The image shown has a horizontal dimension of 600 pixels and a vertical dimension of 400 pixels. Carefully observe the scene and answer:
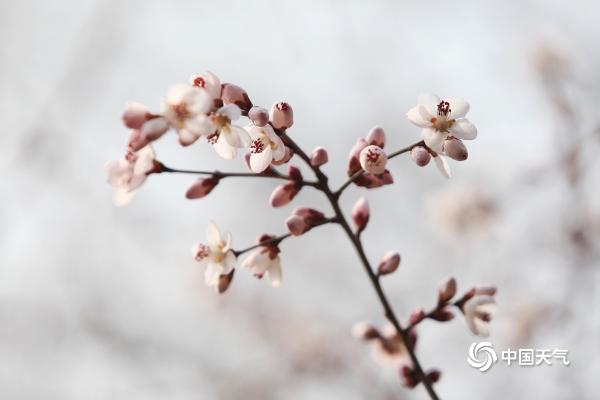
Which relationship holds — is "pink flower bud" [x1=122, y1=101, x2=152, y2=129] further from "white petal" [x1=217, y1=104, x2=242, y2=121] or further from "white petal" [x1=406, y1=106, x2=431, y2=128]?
"white petal" [x1=406, y1=106, x2=431, y2=128]

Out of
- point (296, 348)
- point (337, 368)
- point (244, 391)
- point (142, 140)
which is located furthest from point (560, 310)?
point (142, 140)

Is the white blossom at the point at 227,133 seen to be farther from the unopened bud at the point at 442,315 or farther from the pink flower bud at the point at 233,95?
the unopened bud at the point at 442,315

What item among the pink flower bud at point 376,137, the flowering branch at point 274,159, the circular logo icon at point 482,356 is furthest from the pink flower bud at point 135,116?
the circular logo icon at point 482,356

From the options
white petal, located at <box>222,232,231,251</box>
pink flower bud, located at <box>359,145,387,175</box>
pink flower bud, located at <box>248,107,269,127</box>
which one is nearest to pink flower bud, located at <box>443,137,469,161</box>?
pink flower bud, located at <box>359,145,387,175</box>

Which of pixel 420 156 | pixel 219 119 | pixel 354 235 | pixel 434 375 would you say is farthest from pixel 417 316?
pixel 219 119

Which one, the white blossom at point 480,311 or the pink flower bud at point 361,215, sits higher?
the pink flower bud at point 361,215
